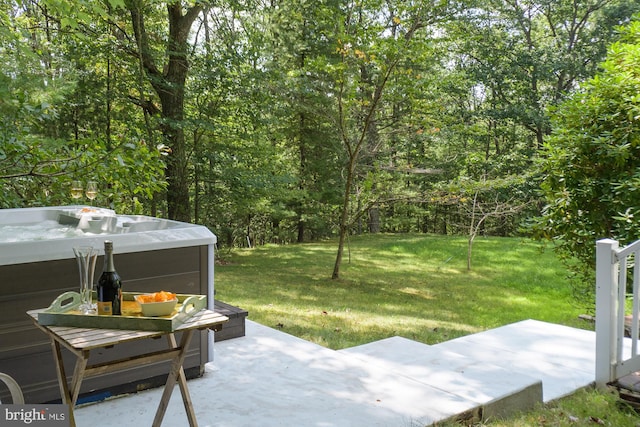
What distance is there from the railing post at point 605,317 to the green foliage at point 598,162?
2.88 ft

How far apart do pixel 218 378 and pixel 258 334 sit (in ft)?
2.74

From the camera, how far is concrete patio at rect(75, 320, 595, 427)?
2.23 metres

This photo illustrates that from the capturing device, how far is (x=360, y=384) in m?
2.61

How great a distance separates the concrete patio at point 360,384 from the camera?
87.7 inches

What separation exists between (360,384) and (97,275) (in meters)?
1.35

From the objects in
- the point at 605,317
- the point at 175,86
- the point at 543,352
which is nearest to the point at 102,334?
the point at 605,317

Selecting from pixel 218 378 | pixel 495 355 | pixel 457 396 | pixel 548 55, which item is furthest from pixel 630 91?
pixel 548 55

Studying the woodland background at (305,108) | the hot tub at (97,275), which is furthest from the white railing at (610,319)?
the hot tub at (97,275)

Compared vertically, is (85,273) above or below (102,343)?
above

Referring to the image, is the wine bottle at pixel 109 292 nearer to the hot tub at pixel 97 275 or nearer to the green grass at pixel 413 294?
the hot tub at pixel 97 275

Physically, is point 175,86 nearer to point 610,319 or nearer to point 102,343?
point 610,319

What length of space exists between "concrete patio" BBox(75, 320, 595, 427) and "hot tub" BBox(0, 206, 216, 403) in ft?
0.48

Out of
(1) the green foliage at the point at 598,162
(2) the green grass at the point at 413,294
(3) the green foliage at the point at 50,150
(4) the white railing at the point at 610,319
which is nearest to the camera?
(4) the white railing at the point at 610,319

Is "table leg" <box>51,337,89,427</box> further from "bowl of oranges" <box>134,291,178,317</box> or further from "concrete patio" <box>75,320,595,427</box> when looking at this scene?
"concrete patio" <box>75,320,595,427</box>
